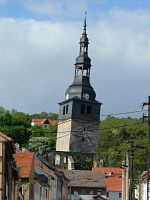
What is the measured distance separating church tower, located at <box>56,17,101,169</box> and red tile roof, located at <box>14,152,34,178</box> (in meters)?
104

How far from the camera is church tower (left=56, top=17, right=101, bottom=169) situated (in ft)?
502

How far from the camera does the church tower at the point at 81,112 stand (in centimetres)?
15300

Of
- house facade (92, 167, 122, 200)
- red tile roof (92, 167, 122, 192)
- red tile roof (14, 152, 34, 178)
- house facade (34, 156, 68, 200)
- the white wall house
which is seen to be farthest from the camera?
red tile roof (92, 167, 122, 192)

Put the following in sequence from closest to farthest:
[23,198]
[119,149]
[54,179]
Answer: [23,198]
[54,179]
[119,149]

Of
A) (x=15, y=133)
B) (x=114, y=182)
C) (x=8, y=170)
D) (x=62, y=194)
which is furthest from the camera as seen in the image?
(x=15, y=133)

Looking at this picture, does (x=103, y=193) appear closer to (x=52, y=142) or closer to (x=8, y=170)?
(x=52, y=142)

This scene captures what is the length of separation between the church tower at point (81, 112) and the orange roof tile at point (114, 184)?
92.9 feet

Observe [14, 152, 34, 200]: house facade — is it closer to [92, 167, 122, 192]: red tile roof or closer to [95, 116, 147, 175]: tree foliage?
[92, 167, 122, 192]: red tile roof

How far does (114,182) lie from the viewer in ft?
405

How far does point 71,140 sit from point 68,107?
6880mm

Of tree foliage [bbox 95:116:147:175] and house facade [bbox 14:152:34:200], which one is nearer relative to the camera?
house facade [bbox 14:152:34:200]

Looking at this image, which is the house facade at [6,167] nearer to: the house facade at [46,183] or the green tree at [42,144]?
the house facade at [46,183]

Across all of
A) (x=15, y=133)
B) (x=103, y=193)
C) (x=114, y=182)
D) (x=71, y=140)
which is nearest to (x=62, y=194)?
(x=103, y=193)

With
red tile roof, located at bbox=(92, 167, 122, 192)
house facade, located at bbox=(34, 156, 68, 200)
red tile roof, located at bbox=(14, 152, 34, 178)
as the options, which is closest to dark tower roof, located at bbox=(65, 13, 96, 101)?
red tile roof, located at bbox=(92, 167, 122, 192)
